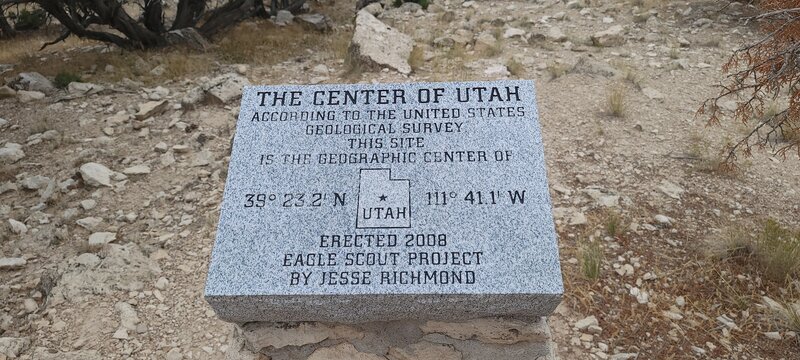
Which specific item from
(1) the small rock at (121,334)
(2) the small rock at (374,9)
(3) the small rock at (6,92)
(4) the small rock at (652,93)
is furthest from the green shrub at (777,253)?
(3) the small rock at (6,92)

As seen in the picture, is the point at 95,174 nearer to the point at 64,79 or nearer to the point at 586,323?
the point at 64,79

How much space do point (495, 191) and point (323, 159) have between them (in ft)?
3.02

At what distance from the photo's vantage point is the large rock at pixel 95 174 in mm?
4961

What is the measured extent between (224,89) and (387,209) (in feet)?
14.2

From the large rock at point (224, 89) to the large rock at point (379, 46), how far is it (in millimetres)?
1554

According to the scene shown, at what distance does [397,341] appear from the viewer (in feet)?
9.53

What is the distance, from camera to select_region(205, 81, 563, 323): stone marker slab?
8.51ft

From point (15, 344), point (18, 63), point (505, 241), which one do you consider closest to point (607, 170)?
point (505, 241)

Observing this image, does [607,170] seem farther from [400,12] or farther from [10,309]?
[400,12]

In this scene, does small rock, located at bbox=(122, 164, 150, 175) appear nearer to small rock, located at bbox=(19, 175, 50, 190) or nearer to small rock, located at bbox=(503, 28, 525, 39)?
small rock, located at bbox=(19, 175, 50, 190)

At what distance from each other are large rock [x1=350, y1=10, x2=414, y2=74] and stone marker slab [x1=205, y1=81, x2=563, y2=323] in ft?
12.9

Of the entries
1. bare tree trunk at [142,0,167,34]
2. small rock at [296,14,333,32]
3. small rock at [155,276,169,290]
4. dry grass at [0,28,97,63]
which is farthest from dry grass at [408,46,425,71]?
dry grass at [0,28,97,63]

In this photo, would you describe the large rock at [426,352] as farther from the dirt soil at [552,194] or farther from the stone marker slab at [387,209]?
the dirt soil at [552,194]

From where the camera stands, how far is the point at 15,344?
11.4 feet
